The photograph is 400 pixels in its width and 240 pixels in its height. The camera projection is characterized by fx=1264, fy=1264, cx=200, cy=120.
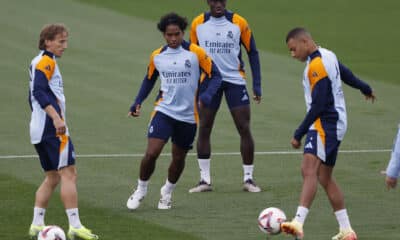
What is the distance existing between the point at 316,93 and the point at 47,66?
2.78m

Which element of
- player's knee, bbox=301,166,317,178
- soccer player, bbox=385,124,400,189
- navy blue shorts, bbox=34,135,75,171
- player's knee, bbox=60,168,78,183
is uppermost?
A: soccer player, bbox=385,124,400,189

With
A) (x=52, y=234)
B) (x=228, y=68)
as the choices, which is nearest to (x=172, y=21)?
(x=228, y=68)

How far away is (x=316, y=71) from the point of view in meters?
12.8

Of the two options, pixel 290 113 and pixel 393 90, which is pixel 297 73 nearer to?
pixel 393 90

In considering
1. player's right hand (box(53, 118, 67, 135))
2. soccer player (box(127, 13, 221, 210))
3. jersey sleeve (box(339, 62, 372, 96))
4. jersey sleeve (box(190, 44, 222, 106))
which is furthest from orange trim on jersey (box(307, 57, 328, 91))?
player's right hand (box(53, 118, 67, 135))

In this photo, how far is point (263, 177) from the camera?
17.0m

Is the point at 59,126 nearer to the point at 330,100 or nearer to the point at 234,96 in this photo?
the point at 330,100

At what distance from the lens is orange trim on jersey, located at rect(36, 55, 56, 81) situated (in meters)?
13.0

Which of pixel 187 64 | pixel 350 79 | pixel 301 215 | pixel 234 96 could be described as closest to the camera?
pixel 301 215

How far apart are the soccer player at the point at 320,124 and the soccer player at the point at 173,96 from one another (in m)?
1.96

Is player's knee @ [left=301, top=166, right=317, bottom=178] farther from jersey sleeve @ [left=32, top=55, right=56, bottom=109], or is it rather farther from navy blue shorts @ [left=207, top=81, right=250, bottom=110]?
navy blue shorts @ [left=207, top=81, right=250, bottom=110]

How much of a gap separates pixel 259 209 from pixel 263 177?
2280 millimetres

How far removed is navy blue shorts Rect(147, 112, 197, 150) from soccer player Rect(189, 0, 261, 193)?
139cm

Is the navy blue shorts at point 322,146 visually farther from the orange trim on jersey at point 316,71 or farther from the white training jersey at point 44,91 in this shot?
the white training jersey at point 44,91
